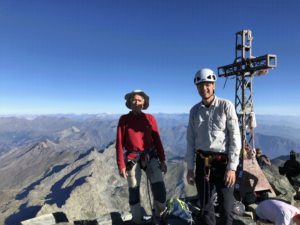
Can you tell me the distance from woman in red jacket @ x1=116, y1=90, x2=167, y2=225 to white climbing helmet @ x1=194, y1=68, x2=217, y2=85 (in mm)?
3232

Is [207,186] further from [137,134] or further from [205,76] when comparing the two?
[137,134]

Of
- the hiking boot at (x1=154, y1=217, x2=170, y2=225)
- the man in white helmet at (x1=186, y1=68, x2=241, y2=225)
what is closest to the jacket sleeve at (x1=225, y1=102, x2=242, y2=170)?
the man in white helmet at (x1=186, y1=68, x2=241, y2=225)

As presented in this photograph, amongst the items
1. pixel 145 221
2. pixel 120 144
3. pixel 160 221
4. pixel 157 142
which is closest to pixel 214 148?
pixel 157 142

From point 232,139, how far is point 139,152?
12.8ft

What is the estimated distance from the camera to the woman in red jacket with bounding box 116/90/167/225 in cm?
1077

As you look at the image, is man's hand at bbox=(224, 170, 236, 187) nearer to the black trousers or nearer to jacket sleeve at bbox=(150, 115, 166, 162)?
the black trousers

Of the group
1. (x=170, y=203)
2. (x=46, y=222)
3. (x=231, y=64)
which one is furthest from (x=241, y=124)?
(x=46, y=222)

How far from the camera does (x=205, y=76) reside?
8.22 m

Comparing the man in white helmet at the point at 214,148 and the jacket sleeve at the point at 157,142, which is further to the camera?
the jacket sleeve at the point at 157,142

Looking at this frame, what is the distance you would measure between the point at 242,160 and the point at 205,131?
8090mm

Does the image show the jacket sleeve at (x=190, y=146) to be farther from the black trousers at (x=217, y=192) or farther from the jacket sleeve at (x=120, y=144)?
the jacket sleeve at (x=120, y=144)

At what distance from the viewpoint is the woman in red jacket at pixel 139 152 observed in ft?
35.3

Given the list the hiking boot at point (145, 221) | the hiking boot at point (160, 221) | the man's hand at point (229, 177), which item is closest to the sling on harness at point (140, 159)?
the hiking boot at point (160, 221)

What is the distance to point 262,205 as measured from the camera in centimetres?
888
